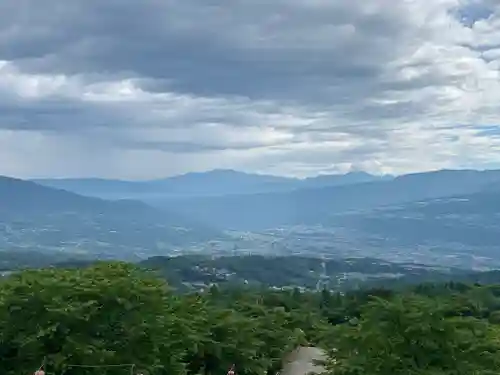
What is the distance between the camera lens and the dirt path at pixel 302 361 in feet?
79.7

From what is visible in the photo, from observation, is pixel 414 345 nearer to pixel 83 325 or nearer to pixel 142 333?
pixel 142 333

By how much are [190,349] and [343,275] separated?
111597 millimetres

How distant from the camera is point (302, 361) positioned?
26.1 meters

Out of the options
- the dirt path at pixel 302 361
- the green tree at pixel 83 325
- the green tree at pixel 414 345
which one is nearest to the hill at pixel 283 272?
the dirt path at pixel 302 361

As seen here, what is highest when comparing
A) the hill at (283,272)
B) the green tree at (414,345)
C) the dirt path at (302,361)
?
the green tree at (414,345)

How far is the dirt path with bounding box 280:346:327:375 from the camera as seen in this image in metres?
24.3

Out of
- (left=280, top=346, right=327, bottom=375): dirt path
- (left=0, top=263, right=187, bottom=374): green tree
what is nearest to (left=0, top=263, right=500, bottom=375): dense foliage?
(left=0, top=263, right=187, bottom=374): green tree

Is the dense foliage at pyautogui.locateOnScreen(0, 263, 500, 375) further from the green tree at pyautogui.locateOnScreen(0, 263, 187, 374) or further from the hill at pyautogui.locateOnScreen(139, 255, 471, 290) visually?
the hill at pyautogui.locateOnScreen(139, 255, 471, 290)

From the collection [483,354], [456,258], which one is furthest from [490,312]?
[456,258]

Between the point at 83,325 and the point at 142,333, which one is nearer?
the point at 83,325

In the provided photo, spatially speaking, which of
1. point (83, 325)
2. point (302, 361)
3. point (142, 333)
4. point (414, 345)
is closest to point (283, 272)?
point (302, 361)

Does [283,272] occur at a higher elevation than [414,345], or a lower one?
lower

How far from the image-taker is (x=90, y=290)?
51.1ft

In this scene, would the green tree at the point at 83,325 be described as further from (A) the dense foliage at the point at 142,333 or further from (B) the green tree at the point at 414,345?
(B) the green tree at the point at 414,345
